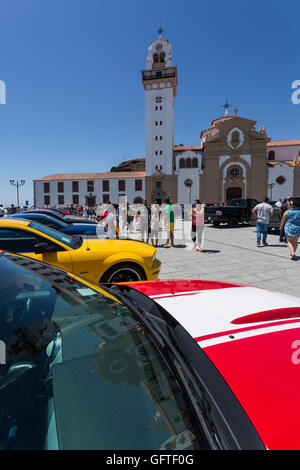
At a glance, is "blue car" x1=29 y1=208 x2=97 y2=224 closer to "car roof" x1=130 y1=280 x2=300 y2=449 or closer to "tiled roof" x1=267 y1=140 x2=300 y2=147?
"car roof" x1=130 y1=280 x2=300 y2=449

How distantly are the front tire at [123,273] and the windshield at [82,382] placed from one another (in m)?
2.38

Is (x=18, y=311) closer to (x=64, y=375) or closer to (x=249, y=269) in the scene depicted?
(x=64, y=375)

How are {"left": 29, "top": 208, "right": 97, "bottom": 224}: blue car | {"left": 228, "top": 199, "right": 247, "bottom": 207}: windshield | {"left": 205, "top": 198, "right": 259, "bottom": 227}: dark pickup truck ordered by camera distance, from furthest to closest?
{"left": 228, "top": 199, "right": 247, "bottom": 207}: windshield
{"left": 205, "top": 198, "right": 259, "bottom": 227}: dark pickup truck
{"left": 29, "top": 208, "right": 97, "bottom": 224}: blue car

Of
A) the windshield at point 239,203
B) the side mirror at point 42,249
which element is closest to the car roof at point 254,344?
the side mirror at point 42,249

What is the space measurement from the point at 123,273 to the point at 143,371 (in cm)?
310

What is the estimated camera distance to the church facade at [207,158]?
45719mm

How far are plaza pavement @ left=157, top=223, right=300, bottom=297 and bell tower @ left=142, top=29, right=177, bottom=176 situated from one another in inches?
1647

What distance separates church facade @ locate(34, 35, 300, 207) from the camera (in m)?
45.7

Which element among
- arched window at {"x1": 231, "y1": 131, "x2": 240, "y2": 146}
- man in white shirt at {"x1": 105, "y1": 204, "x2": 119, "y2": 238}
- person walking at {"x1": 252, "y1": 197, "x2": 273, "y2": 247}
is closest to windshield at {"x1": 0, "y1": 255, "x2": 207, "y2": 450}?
man in white shirt at {"x1": 105, "y1": 204, "x2": 119, "y2": 238}

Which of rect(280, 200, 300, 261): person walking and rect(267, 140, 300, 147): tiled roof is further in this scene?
rect(267, 140, 300, 147): tiled roof

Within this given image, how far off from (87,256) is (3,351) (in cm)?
280
